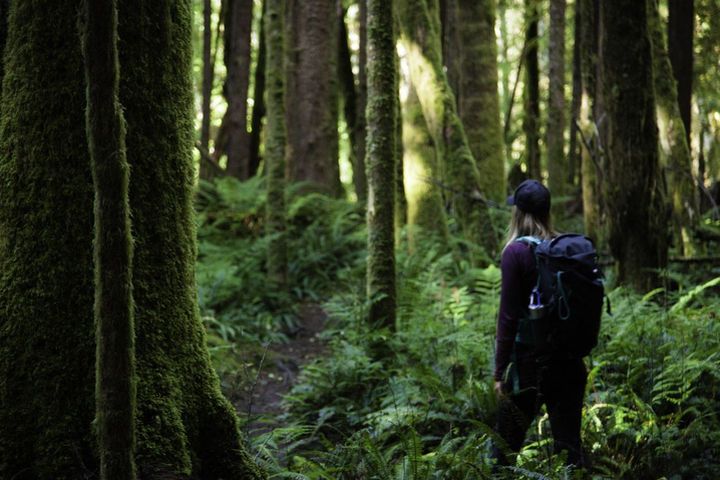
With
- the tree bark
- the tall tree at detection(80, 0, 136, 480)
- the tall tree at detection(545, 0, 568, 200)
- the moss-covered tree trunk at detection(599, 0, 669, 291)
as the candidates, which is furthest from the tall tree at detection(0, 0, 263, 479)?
the tall tree at detection(545, 0, 568, 200)

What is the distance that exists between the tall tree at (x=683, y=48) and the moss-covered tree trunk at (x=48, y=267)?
11542 millimetres

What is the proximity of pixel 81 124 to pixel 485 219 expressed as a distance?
878 centimetres

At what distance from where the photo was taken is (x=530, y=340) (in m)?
4.33

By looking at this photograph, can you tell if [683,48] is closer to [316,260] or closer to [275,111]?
[275,111]

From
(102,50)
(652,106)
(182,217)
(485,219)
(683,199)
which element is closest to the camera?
(102,50)

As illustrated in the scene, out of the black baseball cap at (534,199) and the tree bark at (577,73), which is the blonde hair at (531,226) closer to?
the black baseball cap at (534,199)

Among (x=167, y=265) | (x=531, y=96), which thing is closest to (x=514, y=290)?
(x=167, y=265)

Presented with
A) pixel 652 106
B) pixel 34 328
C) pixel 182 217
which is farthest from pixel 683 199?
pixel 34 328

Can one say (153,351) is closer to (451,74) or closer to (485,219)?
(485,219)

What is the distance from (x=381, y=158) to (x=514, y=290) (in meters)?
3.22

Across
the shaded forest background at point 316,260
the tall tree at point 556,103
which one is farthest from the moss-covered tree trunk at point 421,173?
the tall tree at point 556,103

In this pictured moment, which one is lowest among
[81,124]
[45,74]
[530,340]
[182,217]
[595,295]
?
[530,340]

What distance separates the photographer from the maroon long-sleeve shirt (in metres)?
4.38

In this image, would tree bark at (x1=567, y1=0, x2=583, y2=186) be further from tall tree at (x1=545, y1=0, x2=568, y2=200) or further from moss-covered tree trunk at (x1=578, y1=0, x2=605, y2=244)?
moss-covered tree trunk at (x1=578, y1=0, x2=605, y2=244)
